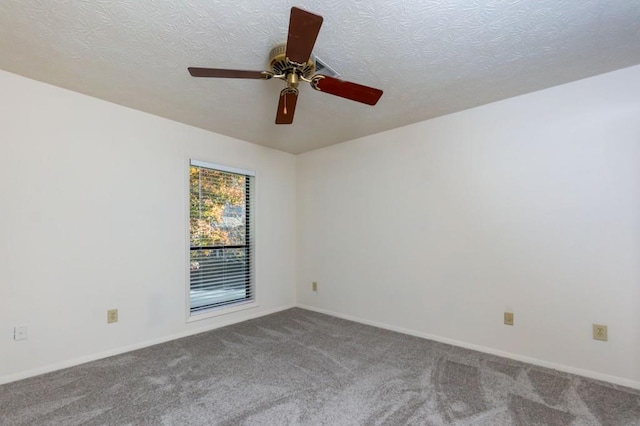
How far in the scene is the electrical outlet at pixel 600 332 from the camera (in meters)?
2.26

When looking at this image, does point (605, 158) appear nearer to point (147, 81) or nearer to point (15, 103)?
point (147, 81)

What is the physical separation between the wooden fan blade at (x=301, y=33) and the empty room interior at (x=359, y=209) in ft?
0.04

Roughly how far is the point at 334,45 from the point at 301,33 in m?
0.60

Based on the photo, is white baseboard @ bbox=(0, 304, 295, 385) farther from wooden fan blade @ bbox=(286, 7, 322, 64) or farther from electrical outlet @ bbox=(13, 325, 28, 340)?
wooden fan blade @ bbox=(286, 7, 322, 64)

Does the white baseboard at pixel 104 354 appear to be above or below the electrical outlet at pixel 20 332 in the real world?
below

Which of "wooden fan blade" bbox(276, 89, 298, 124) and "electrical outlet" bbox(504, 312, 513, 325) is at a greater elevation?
"wooden fan blade" bbox(276, 89, 298, 124)

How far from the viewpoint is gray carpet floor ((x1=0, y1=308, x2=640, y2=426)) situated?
183 centimetres

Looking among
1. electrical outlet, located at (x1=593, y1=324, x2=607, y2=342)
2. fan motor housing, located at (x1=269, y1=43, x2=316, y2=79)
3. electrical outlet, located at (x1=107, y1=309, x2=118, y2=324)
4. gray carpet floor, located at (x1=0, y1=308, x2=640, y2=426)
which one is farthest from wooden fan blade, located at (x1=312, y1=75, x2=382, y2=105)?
electrical outlet, located at (x1=107, y1=309, x2=118, y2=324)

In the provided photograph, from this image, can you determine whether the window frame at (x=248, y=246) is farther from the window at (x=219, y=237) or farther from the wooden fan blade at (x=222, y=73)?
the wooden fan blade at (x=222, y=73)

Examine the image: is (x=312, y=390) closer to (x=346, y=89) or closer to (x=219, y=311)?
(x=219, y=311)

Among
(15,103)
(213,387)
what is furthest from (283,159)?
(213,387)

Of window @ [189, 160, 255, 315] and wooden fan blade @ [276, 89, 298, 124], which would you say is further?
window @ [189, 160, 255, 315]

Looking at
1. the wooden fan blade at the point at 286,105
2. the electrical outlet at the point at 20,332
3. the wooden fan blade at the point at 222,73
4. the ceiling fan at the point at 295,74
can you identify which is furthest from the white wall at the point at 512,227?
the electrical outlet at the point at 20,332

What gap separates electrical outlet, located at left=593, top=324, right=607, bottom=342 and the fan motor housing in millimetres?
2757
